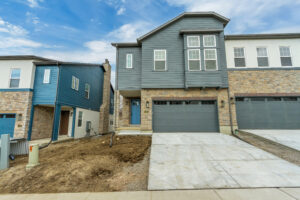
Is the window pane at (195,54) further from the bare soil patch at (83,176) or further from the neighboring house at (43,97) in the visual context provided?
the neighboring house at (43,97)

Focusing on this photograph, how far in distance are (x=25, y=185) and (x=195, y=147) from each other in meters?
6.30

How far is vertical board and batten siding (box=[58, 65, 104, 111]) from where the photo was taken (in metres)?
10.8

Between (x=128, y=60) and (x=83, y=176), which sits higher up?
(x=128, y=60)

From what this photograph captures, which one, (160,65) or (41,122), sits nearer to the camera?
(160,65)

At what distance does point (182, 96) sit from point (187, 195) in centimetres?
671

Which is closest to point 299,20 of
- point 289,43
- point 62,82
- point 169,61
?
point 289,43

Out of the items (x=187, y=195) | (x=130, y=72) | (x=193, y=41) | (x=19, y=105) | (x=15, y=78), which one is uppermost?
(x=193, y=41)

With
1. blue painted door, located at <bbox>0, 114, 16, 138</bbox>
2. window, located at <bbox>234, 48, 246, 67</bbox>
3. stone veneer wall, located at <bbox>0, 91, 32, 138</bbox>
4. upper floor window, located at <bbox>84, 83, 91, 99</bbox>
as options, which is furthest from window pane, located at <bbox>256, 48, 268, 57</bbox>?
blue painted door, located at <bbox>0, 114, 16, 138</bbox>

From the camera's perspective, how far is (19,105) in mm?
9836

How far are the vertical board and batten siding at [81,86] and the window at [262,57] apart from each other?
49.5 feet

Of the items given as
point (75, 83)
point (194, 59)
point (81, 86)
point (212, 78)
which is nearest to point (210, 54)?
point (194, 59)

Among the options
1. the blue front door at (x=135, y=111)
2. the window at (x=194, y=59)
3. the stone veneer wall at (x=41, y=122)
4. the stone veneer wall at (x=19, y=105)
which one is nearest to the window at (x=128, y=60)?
the blue front door at (x=135, y=111)

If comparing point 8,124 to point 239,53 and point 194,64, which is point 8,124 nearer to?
point 194,64

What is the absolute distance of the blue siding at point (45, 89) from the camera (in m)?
10.1
